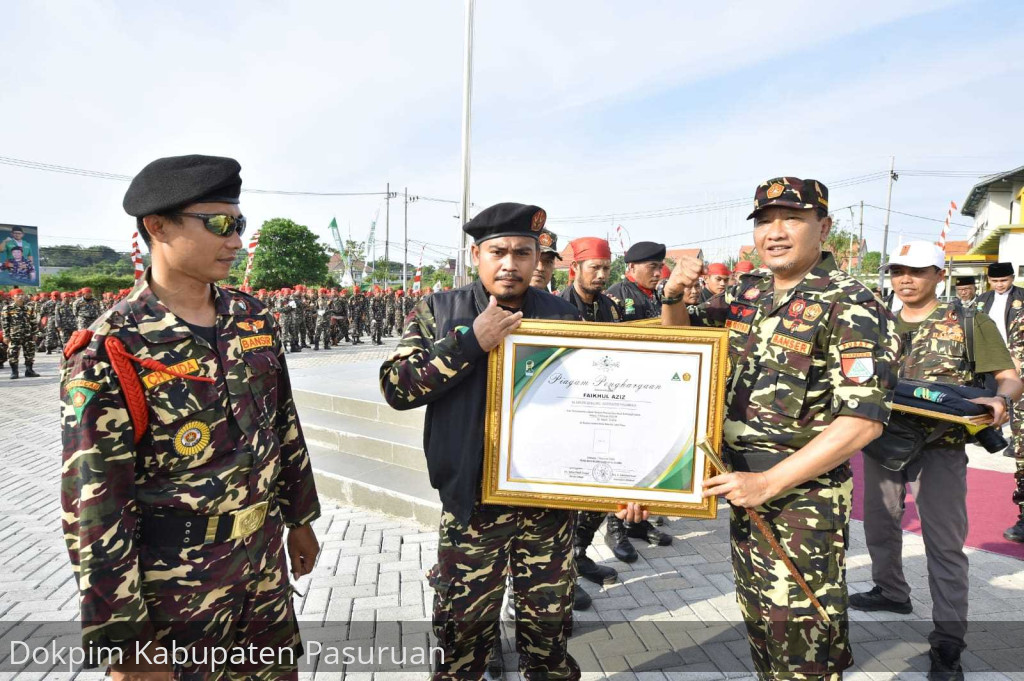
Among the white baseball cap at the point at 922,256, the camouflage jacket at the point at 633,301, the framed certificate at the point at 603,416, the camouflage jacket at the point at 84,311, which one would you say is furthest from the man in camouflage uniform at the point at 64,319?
the white baseball cap at the point at 922,256

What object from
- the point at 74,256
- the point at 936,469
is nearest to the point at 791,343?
the point at 936,469

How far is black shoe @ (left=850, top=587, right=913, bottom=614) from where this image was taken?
3484 millimetres

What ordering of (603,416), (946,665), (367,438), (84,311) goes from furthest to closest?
(84,311)
(367,438)
(946,665)
(603,416)

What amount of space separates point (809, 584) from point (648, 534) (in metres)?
2.56

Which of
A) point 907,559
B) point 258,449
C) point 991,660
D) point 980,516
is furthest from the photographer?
point 980,516

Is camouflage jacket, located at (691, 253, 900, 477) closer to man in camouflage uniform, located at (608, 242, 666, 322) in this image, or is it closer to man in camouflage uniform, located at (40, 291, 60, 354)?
man in camouflage uniform, located at (608, 242, 666, 322)

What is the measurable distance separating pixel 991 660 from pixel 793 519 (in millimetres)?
2032

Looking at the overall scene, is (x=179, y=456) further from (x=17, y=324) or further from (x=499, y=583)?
(x=17, y=324)

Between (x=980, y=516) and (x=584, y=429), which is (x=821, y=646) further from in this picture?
(x=980, y=516)

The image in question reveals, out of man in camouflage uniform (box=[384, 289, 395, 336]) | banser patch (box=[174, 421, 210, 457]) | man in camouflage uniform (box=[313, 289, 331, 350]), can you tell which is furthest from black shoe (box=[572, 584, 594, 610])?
man in camouflage uniform (box=[384, 289, 395, 336])

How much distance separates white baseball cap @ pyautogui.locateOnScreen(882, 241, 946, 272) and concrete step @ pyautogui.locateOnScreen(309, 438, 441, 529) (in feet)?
12.4

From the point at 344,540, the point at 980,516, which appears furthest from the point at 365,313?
the point at 980,516

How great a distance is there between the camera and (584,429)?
2.19m

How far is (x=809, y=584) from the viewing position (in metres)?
2.12
